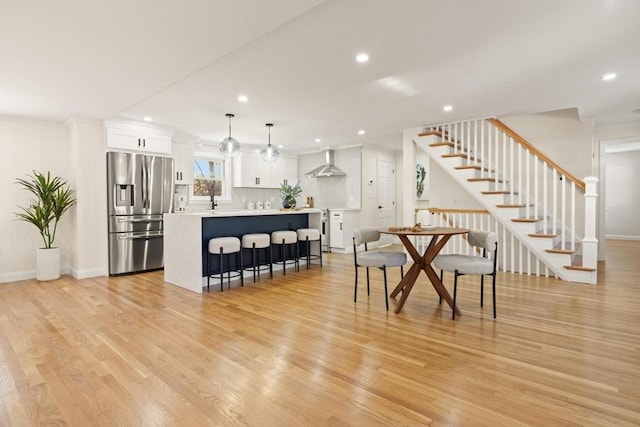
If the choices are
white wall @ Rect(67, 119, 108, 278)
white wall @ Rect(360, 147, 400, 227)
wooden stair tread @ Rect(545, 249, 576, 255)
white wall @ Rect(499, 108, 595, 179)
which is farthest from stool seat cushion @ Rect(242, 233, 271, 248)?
white wall @ Rect(499, 108, 595, 179)

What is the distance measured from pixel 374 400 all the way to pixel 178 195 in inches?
236

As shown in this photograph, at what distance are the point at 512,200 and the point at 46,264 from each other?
7.30 m

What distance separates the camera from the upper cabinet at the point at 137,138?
5361mm

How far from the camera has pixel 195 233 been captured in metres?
4.30

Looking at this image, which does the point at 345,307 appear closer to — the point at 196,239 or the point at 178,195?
the point at 196,239

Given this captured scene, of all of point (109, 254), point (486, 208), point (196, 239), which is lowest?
point (109, 254)

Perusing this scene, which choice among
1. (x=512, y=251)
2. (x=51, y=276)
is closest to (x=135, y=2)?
(x=51, y=276)

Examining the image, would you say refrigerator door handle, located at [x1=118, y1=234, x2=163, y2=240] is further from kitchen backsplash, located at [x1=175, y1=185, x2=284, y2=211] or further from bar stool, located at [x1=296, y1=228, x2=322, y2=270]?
bar stool, located at [x1=296, y1=228, x2=322, y2=270]

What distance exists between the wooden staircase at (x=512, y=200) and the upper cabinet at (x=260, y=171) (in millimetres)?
3745

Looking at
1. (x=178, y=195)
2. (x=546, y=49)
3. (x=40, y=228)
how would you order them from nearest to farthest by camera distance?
(x=546, y=49), (x=40, y=228), (x=178, y=195)

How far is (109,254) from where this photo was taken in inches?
208

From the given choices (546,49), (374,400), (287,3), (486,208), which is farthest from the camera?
(486,208)

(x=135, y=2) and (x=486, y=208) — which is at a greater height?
(x=135, y=2)

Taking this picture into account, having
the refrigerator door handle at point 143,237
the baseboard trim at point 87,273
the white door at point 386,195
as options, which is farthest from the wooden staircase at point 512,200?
the baseboard trim at point 87,273
